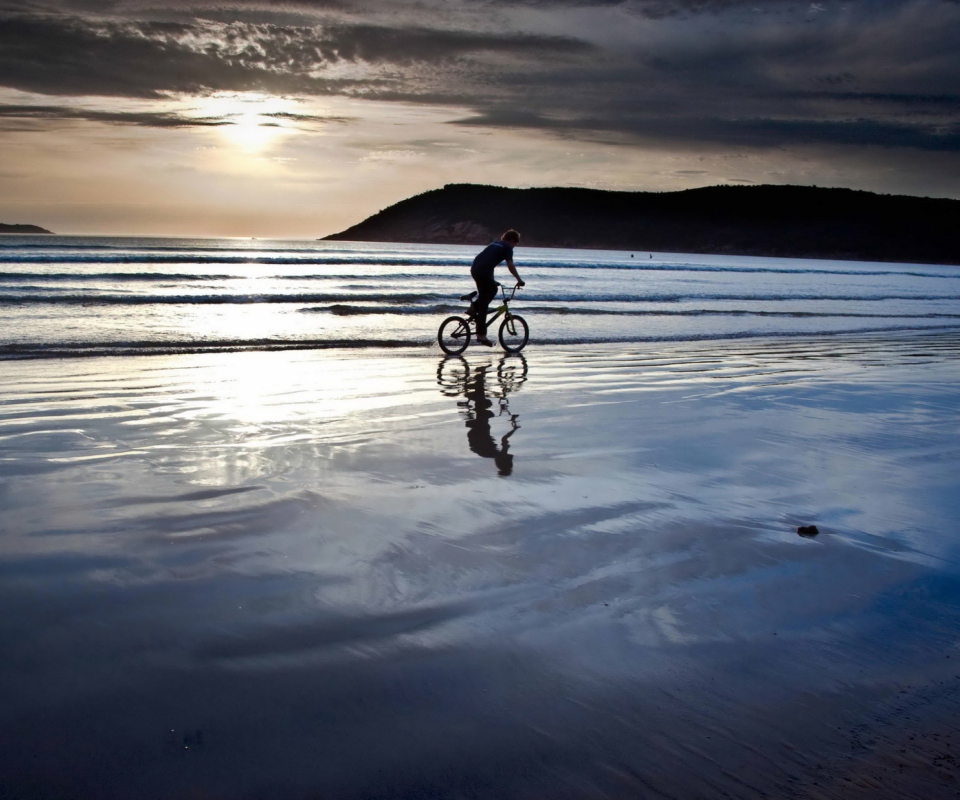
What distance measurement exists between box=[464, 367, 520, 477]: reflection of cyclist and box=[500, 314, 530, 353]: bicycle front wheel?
4.26 meters

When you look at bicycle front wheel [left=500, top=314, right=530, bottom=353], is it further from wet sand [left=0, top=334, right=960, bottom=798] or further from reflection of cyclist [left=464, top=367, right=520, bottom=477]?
wet sand [left=0, top=334, right=960, bottom=798]

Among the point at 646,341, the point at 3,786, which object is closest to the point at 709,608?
the point at 3,786

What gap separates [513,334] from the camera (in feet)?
50.1

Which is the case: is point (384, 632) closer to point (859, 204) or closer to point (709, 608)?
point (709, 608)

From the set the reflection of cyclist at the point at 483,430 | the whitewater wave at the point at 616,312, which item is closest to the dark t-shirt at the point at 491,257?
the reflection of cyclist at the point at 483,430

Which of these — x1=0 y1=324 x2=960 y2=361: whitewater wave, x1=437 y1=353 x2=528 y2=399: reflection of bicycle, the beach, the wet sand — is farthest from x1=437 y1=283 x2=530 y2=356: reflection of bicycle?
the wet sand

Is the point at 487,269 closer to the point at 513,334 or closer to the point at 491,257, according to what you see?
the point at 491,257

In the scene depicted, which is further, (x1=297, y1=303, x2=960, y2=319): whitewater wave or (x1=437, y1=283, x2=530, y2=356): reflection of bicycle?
(x1=297, y1=303, x2=960, y2=319): whitewater wave

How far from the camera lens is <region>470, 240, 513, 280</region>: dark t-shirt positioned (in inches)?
547

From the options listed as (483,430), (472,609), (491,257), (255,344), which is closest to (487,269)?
(491,257)

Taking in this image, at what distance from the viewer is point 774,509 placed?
531 centimetres

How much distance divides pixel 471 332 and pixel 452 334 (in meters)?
0.64

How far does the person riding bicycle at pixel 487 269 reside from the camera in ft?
45.5

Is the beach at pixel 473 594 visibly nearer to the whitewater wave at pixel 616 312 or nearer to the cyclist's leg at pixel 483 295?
the cyclist's leg at pixel 483 295
